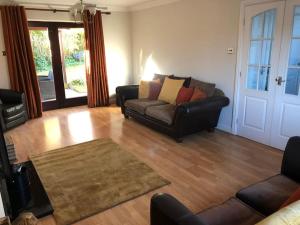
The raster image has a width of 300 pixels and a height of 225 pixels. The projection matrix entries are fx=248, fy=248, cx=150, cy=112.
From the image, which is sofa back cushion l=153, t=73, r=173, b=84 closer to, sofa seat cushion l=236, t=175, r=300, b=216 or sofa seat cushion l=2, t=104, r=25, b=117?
sofa seat cushion l=2, t=104, r=25, b=117

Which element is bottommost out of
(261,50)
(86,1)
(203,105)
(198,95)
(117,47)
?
(203,105)

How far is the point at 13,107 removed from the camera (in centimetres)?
461

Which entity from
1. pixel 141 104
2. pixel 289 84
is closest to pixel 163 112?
pixel 141 104

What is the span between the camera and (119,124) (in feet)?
16.3

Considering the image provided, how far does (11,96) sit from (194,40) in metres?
3.72

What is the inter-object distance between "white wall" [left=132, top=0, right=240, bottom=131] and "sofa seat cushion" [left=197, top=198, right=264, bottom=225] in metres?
2.73

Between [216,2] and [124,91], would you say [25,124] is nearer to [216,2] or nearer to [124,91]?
[124,91]

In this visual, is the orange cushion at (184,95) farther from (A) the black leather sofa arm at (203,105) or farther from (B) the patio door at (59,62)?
(B) the patio door at (59,62)

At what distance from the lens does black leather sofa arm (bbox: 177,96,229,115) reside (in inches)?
145

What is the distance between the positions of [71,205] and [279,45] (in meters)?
3.26

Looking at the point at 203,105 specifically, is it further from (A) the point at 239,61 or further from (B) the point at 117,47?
(B) the point at 117,47

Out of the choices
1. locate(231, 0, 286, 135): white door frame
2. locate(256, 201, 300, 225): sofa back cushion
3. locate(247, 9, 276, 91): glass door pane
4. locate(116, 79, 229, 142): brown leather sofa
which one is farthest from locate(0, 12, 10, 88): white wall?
locate(256, 201, 300, 225): sofa back cushion

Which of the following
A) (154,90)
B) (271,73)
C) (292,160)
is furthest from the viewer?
(154,90)

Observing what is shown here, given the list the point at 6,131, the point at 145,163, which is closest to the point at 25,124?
the point at 6,131
